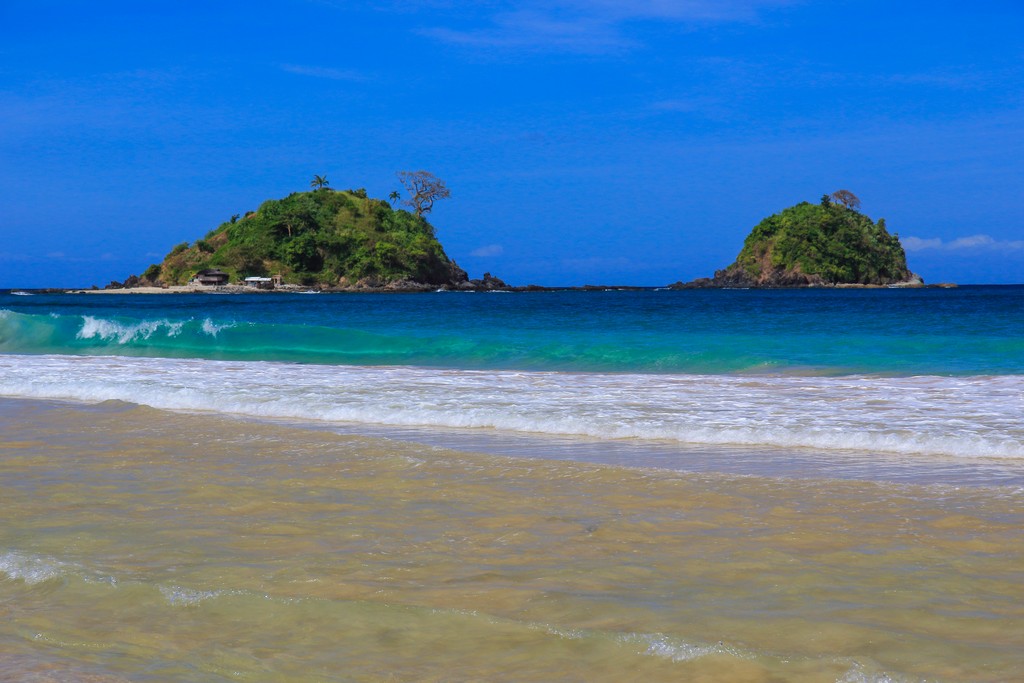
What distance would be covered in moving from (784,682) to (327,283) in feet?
362

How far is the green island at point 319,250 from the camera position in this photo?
110750 millimetres

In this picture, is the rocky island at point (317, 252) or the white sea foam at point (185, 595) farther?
the rocky island at point (317, 252)

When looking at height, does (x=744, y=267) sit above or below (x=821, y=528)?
above

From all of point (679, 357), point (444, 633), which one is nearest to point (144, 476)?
point (444, 633)

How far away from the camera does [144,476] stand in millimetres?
5961

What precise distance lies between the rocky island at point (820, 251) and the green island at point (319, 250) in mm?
42466

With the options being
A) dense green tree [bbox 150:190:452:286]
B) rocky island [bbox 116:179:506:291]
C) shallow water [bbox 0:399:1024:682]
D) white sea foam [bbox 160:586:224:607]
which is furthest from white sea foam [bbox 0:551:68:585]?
dense green tree [bbox 150:190:452:286]

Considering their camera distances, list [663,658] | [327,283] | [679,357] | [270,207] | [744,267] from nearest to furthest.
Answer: [663,658]
[679,357]
[327,283]
[270,207]
[744,267]

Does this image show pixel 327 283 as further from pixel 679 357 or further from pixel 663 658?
pixel 663 658

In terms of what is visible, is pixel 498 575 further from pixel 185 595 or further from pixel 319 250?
pixel 319 250

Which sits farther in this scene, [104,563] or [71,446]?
[71,446]

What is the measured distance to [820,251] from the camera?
122 metres

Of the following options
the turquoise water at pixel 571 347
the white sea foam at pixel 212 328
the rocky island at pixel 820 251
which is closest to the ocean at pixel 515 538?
the turquoise water at pixel 571 347

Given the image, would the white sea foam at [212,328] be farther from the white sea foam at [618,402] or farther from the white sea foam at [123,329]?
the white sea foam at [618,402]
